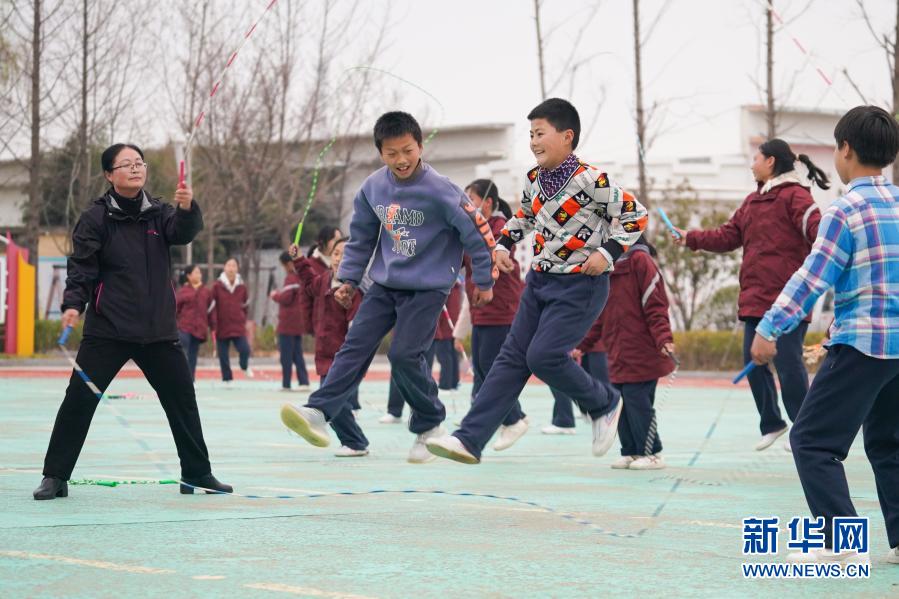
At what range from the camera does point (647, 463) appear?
8.91 m

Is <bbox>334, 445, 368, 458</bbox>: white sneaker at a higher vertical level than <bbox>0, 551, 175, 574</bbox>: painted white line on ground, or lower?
lower

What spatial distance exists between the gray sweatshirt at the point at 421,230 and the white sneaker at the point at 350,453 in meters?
1.98

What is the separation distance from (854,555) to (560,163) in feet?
9.89

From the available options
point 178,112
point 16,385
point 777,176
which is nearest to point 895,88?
point 777,176

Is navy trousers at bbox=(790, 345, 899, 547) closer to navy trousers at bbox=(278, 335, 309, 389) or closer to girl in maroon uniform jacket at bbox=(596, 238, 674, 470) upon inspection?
girl in maroon uniform jacket at bbox=(596, 238, 674, 470)

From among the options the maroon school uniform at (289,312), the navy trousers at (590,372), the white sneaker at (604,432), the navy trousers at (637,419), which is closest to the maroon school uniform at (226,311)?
the maroon school uniform at (289,312)

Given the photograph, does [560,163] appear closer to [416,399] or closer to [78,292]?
[416,399]

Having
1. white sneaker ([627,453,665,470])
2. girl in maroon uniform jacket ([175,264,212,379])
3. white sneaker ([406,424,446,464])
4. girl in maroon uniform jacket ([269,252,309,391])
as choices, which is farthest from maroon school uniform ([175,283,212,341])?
white sneaker ([406,424,446,464])

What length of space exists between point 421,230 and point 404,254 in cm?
16

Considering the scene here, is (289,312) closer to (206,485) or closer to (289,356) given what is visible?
(289,356)

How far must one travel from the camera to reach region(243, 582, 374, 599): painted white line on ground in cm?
451

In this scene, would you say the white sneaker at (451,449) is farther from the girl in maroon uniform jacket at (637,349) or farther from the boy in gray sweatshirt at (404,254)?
the girl in maroon uniform jacket at (637,349)

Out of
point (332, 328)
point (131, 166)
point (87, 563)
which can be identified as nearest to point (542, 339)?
point (131, 166)

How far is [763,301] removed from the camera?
9.07 metres
